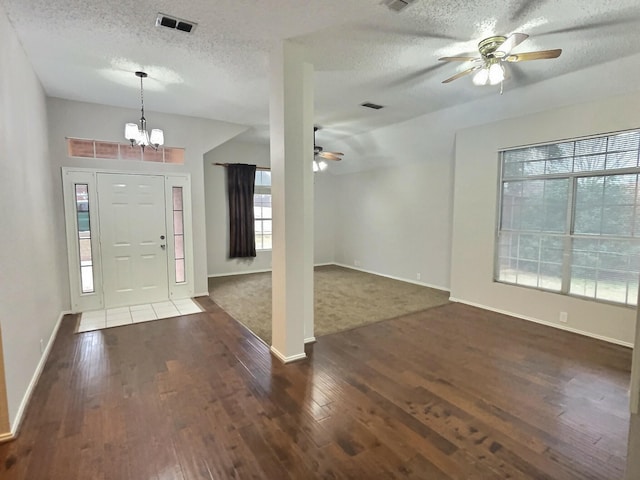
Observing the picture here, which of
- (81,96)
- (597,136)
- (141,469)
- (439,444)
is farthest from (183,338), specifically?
(597,136)

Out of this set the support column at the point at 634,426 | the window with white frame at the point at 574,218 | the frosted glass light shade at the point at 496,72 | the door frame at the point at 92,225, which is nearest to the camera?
the support column at the point at 634,426

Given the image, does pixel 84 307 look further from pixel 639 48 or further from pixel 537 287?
pixel 639 48

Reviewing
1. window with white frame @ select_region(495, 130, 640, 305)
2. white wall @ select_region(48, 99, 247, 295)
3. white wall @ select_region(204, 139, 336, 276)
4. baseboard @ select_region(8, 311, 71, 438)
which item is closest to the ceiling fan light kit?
window with white frame @ select_region(495, 130, 640, 305)

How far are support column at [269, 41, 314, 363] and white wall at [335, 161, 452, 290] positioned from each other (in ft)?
12.0

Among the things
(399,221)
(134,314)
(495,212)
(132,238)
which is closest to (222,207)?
(132,238)

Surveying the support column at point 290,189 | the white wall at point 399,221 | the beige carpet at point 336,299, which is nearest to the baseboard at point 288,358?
the support column at point 290,189

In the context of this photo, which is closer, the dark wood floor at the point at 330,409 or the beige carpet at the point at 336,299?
the dark wood floor at the point at 330,409

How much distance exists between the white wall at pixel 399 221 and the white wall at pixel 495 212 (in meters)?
0.94

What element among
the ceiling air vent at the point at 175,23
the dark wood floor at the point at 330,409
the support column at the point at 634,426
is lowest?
the dark wood floor at the point at 330,409

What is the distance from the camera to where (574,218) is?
3957 mm

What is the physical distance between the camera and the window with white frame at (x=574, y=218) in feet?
11.7

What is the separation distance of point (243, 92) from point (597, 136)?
419 centimetres

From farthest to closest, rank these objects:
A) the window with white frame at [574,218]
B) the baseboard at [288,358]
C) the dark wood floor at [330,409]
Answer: the window with white frame at [574,218] < the baseboard at [288,358] < the dark wood floor at [330,409]

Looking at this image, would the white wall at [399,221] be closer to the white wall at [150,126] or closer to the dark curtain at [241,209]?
the dark curtain at [241,209]
